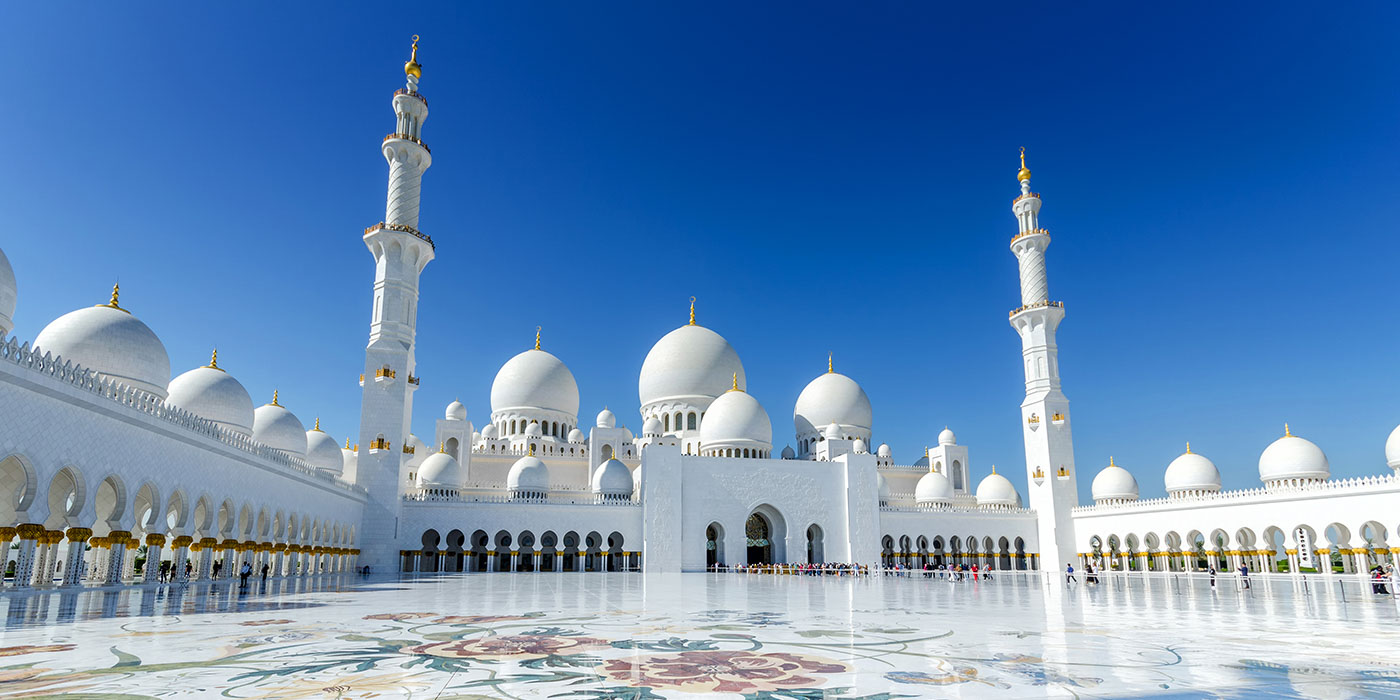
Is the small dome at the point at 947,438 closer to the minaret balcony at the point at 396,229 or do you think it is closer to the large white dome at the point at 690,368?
the large white dome at the point at 690,368

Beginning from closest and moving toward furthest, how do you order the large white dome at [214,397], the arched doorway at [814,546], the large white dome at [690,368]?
the large white dome at [214,397]
the arched doorway at [814,546]
the large white dome at [690,368]

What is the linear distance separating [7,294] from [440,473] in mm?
15129

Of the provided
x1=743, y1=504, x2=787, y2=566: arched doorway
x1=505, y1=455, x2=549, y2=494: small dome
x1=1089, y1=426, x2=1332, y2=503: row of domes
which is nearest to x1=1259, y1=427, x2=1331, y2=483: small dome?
x1=1089, y1=426, x2=1332, y2=503: row of domes

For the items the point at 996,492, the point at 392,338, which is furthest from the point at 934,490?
the point at 392,338

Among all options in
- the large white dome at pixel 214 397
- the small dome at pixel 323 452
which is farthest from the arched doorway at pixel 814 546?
the large white dome at pixel 214 397

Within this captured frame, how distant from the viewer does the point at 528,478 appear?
29.6m

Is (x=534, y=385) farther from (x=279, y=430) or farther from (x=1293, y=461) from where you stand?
(x=1293, y=461)

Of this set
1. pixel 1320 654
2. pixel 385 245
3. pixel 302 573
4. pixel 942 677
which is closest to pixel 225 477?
pixel 302 573

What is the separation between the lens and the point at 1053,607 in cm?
1045

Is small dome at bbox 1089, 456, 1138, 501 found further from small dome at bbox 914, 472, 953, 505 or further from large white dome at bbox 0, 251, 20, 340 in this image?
large white dome at bbox 0, 251, 20, 340

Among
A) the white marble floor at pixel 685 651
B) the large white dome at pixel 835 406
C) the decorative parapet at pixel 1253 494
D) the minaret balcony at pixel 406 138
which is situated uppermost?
the minaret balcony at pixel 406 138

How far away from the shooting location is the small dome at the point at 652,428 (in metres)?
34.8

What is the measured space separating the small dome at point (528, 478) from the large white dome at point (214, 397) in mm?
9101

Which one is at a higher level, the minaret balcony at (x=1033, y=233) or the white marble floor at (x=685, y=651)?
the minaret balcony at (x=1033, y=233)
